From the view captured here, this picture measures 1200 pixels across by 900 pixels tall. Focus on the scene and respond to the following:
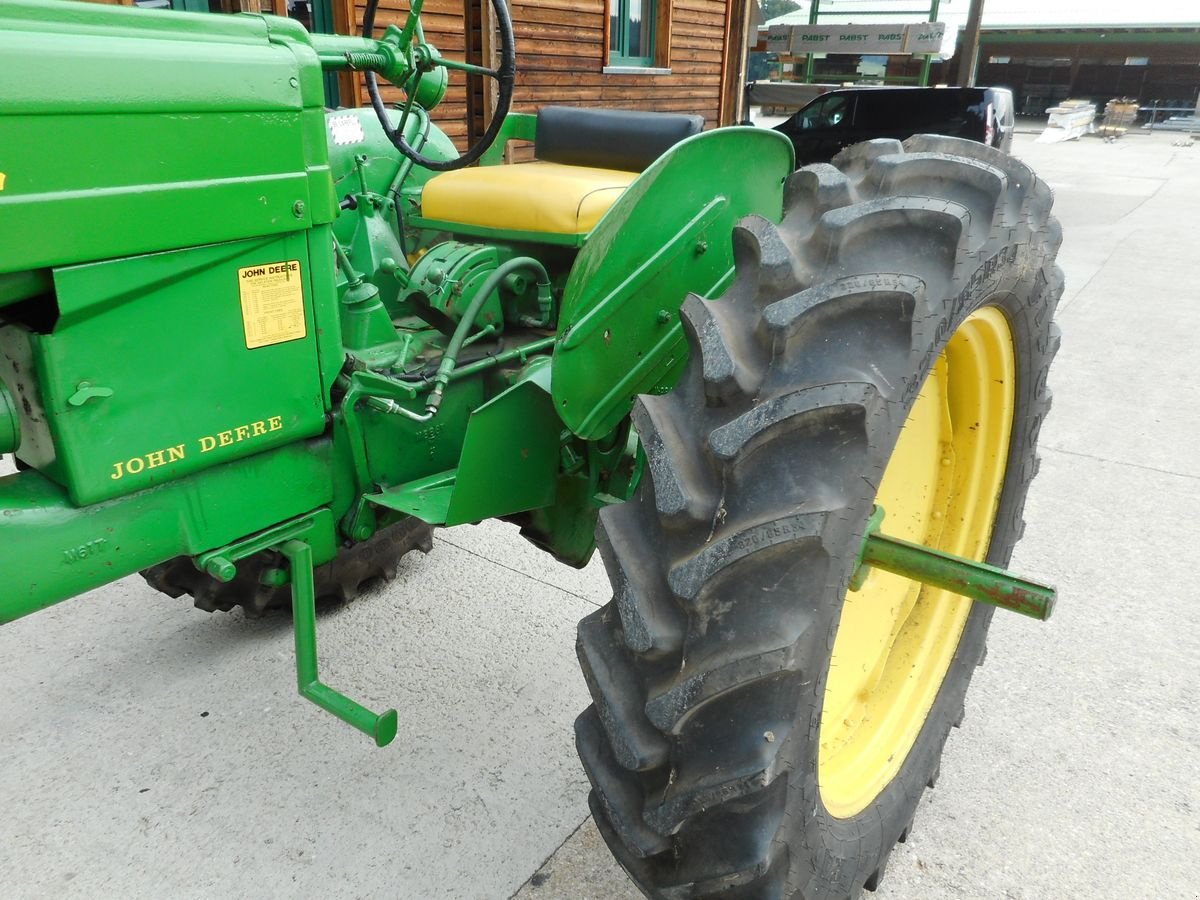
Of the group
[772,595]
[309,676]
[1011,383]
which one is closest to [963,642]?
[1011,383]

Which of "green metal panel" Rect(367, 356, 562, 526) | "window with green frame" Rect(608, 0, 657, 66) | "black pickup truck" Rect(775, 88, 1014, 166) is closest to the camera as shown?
"green metal panel" Rect(367, 356, 562, 526)

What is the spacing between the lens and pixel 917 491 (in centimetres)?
200

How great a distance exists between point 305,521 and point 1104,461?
3279 millimetres

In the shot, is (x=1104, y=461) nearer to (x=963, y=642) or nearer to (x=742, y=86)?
(x=963, y=642)

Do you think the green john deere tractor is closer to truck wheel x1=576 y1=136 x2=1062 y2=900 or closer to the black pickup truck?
truck wheel x1=576 y1=136 x2=1062 y2=900

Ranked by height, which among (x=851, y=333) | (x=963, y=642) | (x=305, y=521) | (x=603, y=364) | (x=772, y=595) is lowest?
(x=963, y=642)

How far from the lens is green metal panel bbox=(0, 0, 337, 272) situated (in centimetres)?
126

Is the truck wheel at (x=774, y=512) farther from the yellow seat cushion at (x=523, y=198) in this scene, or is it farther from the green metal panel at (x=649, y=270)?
the yellow seat cushion at (x=523, y=198)

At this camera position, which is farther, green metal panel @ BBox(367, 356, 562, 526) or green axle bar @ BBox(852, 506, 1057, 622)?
green metal panel @ BBox(367, 356, 562, 526)

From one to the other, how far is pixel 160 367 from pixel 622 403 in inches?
32.2

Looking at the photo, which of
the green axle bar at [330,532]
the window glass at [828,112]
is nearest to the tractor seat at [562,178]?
the green axle bar at [330,532]

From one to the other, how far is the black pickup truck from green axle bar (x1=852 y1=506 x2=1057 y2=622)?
805 centimetres

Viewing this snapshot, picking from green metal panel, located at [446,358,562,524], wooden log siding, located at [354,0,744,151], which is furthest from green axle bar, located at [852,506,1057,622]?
wooden log siding, located at [354,0,744,151]

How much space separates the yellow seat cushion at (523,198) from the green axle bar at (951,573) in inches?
42.6
